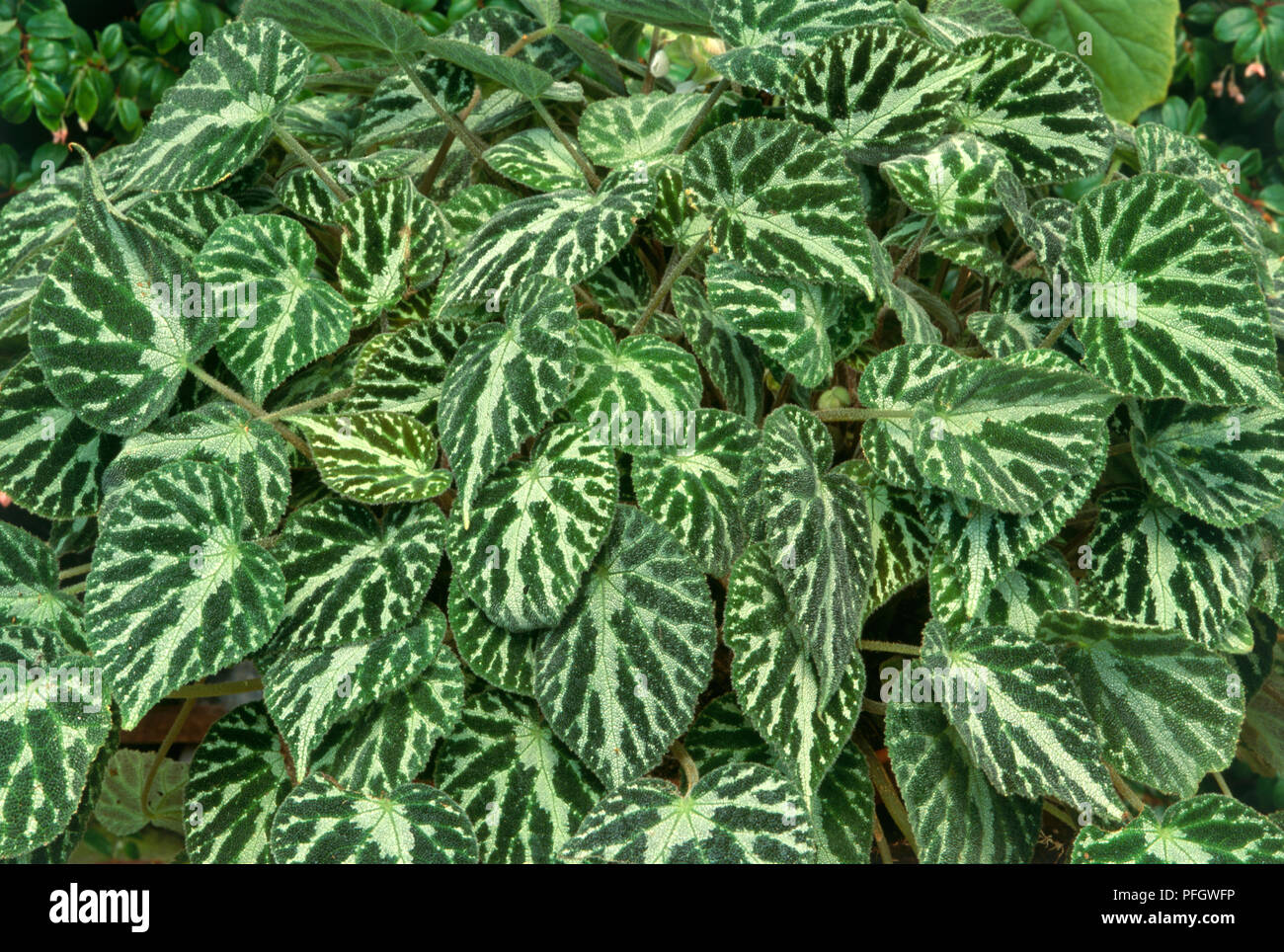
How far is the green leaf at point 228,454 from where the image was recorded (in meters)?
0.69

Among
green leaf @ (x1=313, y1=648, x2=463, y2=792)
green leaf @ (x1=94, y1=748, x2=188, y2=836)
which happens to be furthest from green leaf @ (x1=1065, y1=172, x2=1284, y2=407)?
green leaf @ (x1=94, y1=748, x2=188, y2=836)

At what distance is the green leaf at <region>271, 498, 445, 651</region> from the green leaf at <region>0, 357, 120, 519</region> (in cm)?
19

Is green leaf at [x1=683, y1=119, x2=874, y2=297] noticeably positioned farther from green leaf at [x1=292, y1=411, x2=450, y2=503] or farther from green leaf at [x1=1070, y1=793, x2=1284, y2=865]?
green leaf at [x1=1070, y1=793, x2=1284, y2=865]

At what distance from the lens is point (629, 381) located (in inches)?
27.5

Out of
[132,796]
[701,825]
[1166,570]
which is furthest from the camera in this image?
[132,796]

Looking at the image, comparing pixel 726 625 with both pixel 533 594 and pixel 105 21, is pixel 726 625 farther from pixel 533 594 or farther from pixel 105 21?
pixel 105 21

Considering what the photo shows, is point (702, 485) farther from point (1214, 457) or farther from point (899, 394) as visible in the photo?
point (1214, 457)

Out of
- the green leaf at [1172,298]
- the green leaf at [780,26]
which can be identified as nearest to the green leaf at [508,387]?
the green leaf at [780,26]

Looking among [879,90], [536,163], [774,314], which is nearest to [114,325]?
[536,163]

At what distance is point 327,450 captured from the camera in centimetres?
67

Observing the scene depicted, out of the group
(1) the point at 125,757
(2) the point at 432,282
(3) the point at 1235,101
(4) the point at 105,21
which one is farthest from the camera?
(3) the point at 1235,101

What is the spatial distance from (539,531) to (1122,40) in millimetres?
1088
